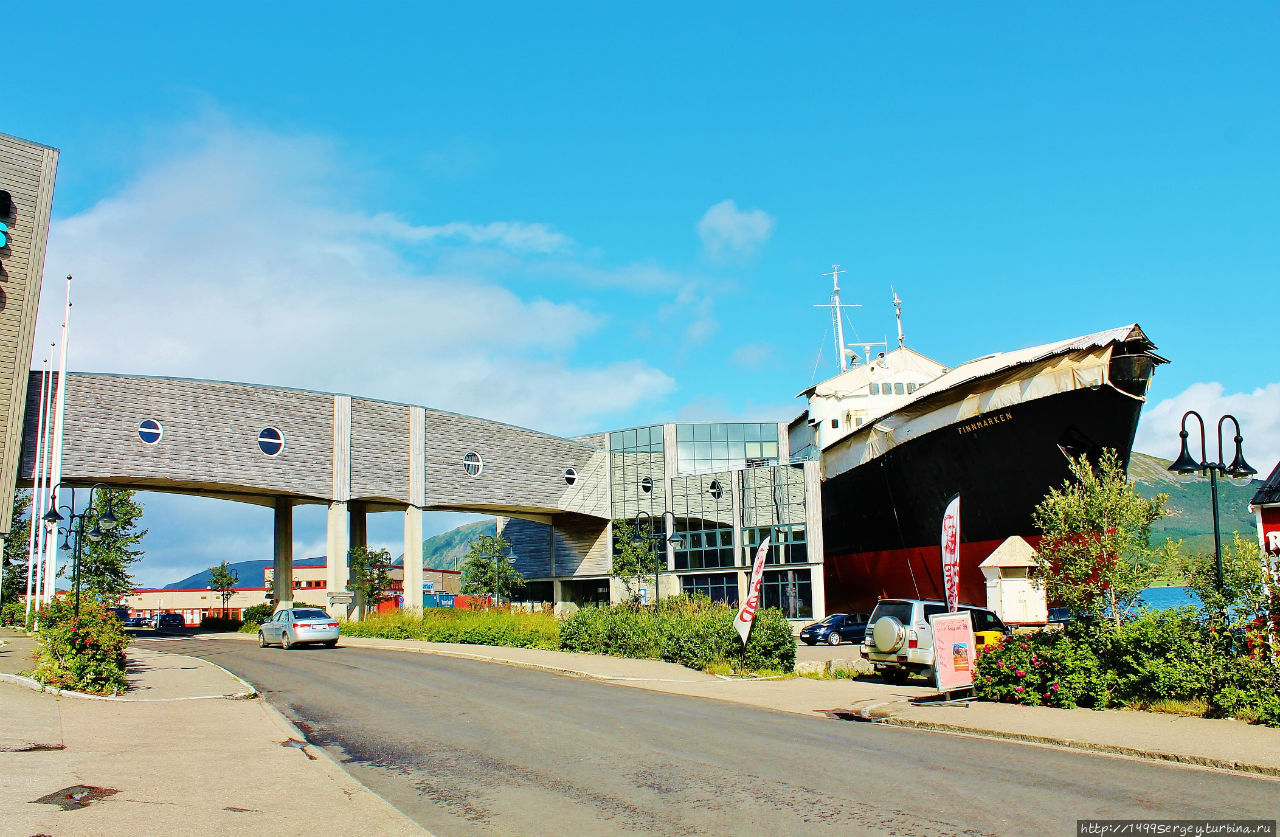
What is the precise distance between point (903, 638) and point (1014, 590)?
14450mm

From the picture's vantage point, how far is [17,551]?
5469 centimetres

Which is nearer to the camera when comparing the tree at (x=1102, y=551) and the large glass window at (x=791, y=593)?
the tree at (x=1102, y=551)

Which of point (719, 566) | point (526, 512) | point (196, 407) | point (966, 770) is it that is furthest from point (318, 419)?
point (966, 770)

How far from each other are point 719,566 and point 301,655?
26.5 m

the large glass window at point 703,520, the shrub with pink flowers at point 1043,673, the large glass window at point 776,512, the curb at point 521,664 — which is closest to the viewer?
the shrub with pink flowers at point 1043,673

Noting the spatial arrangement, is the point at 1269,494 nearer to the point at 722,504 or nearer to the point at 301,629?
the point at 301,629

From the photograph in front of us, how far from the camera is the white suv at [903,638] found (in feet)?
58.8

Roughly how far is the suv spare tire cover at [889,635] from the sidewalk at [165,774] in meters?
10.9

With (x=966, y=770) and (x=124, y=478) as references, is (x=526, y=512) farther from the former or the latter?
(x=966, y=770)

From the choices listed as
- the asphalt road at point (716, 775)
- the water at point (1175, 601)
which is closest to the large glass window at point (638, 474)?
the water at point (1175, 601)

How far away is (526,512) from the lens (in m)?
54.9

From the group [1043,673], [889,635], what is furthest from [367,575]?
[1043,673]

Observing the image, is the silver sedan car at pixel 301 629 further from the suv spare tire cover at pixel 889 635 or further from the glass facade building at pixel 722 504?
the suv spare tire cover at pixel 889 635

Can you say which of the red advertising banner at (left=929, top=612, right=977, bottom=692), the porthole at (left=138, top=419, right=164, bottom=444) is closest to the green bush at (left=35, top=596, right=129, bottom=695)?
the red advertising banner at (left=929, top=612, right=977, bottom=692)
